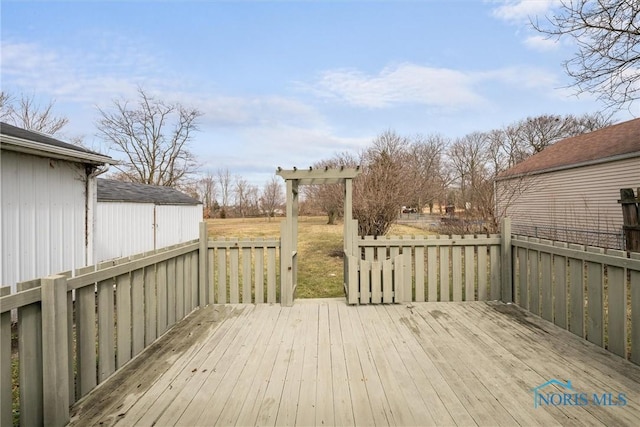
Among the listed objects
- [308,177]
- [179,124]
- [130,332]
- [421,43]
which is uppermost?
[179,124]

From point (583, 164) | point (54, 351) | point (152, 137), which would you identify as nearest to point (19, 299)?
point (54, 351)

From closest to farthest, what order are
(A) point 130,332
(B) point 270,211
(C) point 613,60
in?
(A) point 130,332 → (C) point 613,60 → (B) point 270,211

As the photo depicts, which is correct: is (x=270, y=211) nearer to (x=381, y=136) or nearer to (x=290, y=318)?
(x=381, y=136)

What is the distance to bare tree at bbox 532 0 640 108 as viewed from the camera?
6.09 m

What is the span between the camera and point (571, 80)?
6684mm

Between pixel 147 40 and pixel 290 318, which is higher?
pixel 147 40

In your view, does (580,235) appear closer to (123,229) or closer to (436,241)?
(436,241)

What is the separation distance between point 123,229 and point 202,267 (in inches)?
305

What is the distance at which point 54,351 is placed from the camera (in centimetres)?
170

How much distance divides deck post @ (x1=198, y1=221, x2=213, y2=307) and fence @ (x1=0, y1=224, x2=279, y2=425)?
209 mm

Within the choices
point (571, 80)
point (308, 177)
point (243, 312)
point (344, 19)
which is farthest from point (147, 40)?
point (571, 80)

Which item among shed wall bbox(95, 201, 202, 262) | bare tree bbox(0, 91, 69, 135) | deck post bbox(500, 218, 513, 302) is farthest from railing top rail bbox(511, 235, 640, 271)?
bare tree bbox(0, 91, 69, 135)

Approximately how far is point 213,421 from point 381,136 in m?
10.7

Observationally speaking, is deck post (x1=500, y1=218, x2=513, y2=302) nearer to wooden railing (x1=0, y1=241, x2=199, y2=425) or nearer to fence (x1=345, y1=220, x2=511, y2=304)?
fence (x1=345, y1=220, x2=511, y2=304)
